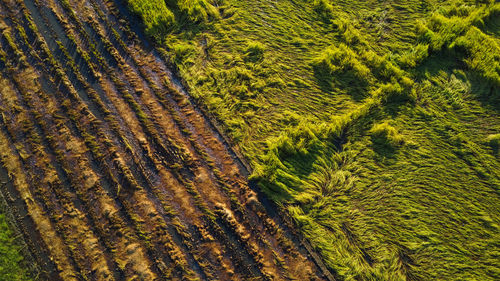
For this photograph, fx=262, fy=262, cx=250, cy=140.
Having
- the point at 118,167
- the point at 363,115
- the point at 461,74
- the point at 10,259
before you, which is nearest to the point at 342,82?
the point at 363,115

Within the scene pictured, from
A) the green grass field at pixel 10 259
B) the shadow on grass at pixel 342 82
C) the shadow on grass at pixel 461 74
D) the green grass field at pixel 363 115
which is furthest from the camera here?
the shadow on grass at pixel 342 82

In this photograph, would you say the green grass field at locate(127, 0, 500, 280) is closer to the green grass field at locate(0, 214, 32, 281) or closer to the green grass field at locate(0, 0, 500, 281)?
the green grass field at locate(0, 0, 500, 281)

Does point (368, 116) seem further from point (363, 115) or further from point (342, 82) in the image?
point (342, 82)

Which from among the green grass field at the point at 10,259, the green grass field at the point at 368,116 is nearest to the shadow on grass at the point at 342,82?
the green grass field at the point at 368,116

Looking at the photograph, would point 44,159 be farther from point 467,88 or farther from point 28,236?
point 467,88

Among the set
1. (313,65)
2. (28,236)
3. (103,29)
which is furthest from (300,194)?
(103,29)

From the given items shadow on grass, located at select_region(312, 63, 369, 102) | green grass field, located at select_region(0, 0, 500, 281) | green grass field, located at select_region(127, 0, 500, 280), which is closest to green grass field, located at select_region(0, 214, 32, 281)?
green grass field, located at select_region(0, 0, 500, 281)

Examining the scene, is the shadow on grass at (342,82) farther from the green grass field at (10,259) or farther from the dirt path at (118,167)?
the green grass field at (10,259)

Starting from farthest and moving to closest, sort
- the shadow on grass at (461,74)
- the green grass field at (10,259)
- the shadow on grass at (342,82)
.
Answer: the shadow on grass at (342,82)
the shadow on grass at (461,74)
the green grass field at (10,259)
